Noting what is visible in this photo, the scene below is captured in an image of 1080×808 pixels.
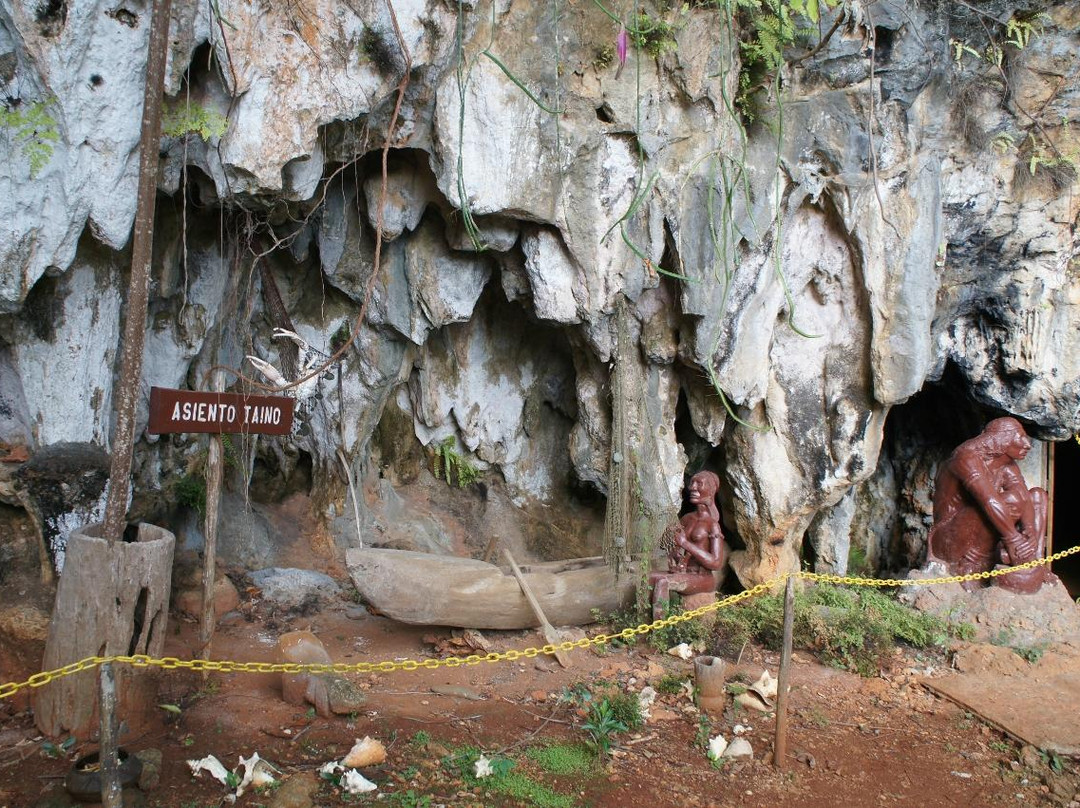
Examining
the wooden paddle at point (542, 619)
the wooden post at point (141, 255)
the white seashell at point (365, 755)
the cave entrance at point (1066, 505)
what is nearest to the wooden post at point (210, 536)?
the wooden post at point (141, 255)

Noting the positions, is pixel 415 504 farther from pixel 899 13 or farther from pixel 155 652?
pixel 899 13

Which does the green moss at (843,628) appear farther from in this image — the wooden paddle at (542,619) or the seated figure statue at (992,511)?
the wooden paddle at (542,619)

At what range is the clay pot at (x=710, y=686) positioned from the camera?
5.72 meters

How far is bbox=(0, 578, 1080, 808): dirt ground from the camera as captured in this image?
441 cm

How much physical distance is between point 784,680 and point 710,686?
93 centimetres

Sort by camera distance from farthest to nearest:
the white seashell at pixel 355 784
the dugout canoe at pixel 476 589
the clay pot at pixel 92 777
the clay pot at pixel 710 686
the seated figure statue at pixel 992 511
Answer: the seated figure statue at pixel 992 511, the dugout canoe at pixel 476 589, the clay pot at pixel 710 686, the white seashell at pixel 355 784, the clay pot at pixel 92 777

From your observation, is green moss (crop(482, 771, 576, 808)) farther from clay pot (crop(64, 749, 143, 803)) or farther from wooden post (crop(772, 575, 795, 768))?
clay pot (crop(64, 749, 143, 803))

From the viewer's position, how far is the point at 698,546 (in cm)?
761

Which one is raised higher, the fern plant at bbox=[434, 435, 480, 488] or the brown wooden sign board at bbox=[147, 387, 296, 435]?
the brown wooden sign board at bbox=[147, 387, 296, 435]

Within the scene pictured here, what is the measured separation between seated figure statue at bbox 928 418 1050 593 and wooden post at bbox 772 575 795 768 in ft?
13.6

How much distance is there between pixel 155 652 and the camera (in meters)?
4.76

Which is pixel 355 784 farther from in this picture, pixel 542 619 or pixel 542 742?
pixel 542 619

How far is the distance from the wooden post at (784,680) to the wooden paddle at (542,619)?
6.58 ft

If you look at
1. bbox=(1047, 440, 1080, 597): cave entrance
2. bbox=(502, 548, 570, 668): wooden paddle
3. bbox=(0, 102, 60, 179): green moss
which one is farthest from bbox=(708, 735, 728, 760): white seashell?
bbox=(1047, 440, 1080, 597): cave entrance
